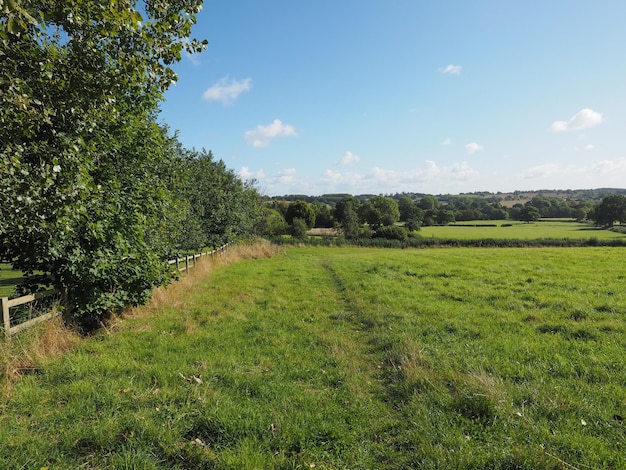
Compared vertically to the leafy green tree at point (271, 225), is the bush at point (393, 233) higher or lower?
lower

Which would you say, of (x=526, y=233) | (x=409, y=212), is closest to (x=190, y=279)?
(x=526, y=233)

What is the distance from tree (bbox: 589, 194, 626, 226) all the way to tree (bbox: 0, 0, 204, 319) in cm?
9209

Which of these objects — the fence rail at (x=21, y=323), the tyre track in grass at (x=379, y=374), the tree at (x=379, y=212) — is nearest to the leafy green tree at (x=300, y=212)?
the tree at (x=379, y=212)

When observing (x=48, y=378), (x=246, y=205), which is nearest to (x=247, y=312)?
(x=48, y=378)

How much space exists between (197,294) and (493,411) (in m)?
11.3

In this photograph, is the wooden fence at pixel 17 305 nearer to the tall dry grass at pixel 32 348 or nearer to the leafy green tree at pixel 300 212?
the tall dry grass at pixel 32 348

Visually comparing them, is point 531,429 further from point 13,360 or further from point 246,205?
point 246,205

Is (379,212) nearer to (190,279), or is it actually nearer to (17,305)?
(190,279)

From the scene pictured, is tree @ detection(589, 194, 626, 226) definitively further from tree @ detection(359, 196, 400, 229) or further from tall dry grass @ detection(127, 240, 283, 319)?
tall dry grass @ detection(127, 240, 283, 319)

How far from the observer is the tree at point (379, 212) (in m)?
84.1

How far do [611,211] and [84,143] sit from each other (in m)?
94.6

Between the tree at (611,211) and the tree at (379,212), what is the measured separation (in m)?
44.2

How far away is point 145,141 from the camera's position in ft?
29.0

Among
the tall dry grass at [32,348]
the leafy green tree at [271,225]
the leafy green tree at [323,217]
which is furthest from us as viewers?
the leafy green tree at [323,217]
